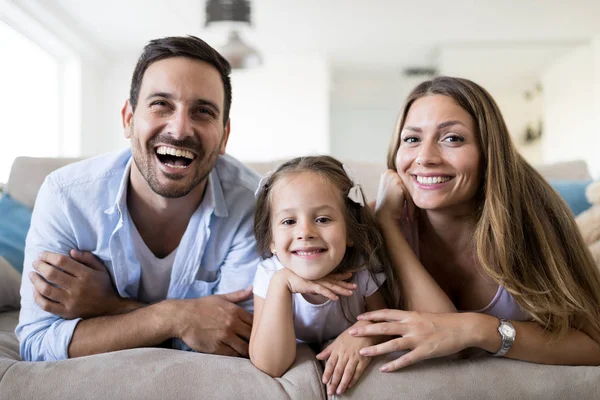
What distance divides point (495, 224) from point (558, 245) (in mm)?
198

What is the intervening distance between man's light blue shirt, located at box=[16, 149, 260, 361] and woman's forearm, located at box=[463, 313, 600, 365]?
0.64m

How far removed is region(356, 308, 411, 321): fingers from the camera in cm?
130

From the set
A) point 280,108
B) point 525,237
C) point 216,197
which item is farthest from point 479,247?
point 280,108

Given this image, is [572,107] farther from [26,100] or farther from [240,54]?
[26,100]

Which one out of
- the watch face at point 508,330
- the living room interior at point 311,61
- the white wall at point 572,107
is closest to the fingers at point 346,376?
the watch face at point 508,330

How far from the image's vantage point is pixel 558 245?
1.42 m

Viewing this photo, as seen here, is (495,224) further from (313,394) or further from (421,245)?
(313,394)

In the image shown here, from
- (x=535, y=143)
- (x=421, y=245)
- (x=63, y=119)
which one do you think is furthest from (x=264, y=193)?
(x=535, y=143)

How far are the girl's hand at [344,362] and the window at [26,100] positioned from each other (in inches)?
168

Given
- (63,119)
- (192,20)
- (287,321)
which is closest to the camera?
(287,321)

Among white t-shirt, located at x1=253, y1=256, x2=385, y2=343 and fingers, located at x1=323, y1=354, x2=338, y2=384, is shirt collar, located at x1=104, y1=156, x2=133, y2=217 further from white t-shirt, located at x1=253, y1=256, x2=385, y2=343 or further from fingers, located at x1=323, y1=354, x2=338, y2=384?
fingers, located at x1=323, y1=354, x2=338, y2=384

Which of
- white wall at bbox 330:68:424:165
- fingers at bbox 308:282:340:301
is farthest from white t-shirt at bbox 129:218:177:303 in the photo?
white wall at bbox 330:68:424:165

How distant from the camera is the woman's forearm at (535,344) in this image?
1.26 meters

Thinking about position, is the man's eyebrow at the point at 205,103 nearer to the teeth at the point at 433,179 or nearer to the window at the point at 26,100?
the teeth at the point at 433,179
